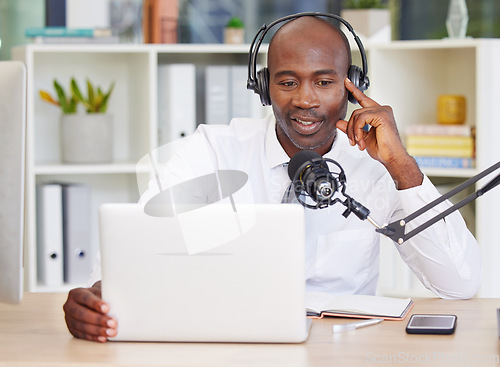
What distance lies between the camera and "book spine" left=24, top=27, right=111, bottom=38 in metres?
2.88

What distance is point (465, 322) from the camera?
1.50 metres

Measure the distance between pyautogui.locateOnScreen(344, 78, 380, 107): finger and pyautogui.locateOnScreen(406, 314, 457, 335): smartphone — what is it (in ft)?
1.71

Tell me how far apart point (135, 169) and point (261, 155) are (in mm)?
954

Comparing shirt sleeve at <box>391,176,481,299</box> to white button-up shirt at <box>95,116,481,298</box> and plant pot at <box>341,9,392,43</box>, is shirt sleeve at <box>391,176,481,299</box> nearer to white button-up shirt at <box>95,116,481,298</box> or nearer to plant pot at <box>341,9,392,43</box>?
white button-up shirt at <box>95,116,481,298</box>

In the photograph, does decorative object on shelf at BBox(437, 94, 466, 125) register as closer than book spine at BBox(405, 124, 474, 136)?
No

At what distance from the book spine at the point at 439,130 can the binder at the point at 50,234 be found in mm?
1339

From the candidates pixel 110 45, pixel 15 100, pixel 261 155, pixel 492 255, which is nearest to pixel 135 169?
pixel 110 45

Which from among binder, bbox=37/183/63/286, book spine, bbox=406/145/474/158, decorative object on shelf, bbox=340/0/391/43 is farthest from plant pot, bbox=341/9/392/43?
binder, bbox=37/183/63/286

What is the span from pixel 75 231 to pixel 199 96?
70cm

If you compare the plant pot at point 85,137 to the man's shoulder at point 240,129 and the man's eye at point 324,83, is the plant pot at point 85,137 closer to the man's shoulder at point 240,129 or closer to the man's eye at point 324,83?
the man's shoulder at point 240,129

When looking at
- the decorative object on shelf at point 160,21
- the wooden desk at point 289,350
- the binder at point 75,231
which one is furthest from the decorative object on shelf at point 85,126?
the wooden desk at point 289,350

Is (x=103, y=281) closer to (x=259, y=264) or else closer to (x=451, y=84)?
(x=259, y=264)

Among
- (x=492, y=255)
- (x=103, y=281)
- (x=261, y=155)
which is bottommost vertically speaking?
(x=492, y=255)

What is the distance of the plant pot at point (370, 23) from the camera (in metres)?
2.94
